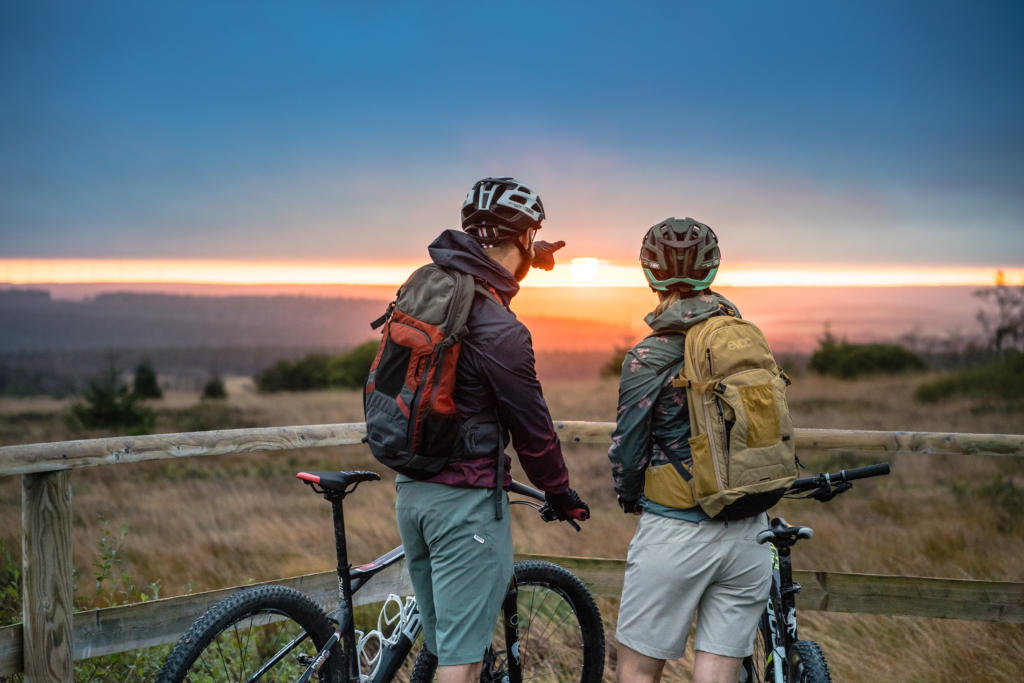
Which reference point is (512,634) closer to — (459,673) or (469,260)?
(459,673)

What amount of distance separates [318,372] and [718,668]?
53.1m

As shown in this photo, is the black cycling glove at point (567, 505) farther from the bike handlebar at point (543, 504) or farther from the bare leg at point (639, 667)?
the bare leg at point (639, 667)

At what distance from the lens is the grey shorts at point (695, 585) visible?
2.55m

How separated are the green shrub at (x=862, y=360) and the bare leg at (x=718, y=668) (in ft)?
134

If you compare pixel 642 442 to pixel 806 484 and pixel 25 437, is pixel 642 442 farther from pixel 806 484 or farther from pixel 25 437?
pixel 25 437

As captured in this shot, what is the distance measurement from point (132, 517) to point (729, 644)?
39.9 feet

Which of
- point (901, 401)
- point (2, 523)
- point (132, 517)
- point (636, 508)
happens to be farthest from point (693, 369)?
point (901, 401)

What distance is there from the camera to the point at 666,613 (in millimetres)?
2570

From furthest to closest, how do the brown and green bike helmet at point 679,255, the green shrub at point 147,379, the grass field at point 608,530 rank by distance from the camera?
the green shrub at point 147,379 < the grass field at point 608,530 < the brown and green bike helmet at point 679,255

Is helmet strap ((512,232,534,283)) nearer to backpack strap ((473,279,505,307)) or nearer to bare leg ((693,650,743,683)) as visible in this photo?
backpack strap ((473,279,505,307))

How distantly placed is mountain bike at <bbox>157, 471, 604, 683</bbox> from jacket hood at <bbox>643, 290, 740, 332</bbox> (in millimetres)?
797

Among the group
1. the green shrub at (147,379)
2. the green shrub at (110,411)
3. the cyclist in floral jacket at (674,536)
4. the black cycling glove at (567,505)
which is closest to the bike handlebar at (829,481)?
the cyclist in floral jacket at (674,536)

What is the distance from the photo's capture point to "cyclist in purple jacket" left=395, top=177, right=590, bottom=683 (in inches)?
96.6

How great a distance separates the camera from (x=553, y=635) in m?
3.78
